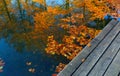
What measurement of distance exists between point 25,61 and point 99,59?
451 centimetres

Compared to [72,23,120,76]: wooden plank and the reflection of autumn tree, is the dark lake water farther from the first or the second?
[72,23,120,76]: wooden plank

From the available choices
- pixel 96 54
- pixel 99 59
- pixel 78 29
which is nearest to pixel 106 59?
pixel 99 59

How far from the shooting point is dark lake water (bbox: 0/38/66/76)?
9.52 metres

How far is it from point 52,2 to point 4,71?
756cm

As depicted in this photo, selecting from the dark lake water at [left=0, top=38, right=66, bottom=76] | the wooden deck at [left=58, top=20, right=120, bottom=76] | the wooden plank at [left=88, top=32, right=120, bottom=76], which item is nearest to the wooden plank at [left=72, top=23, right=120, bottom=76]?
the wooden deck at [left=58, top=20, right=120, bottom=76]

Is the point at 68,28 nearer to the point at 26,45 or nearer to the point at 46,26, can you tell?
the point at 46,26

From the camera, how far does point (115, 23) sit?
9578 millimetres

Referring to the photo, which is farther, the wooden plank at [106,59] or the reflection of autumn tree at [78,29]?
the reflection of autumn tree at [78,29]

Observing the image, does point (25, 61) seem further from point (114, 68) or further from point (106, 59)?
point (114, 68)

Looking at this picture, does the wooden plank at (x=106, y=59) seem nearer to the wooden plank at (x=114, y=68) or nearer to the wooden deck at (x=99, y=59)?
the wooden deck at (x=99, y=59)

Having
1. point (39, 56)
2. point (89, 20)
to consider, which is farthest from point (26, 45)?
point (89, 20)

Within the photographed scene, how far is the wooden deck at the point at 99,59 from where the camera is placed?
21.1 ft

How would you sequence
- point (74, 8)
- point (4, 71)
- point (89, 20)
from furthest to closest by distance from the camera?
point (74, 8)
point (89, 20)
point (4, 71)

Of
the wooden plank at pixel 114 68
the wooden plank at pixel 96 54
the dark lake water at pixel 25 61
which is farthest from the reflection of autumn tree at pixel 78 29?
the wooden plank at pixel 114 68
